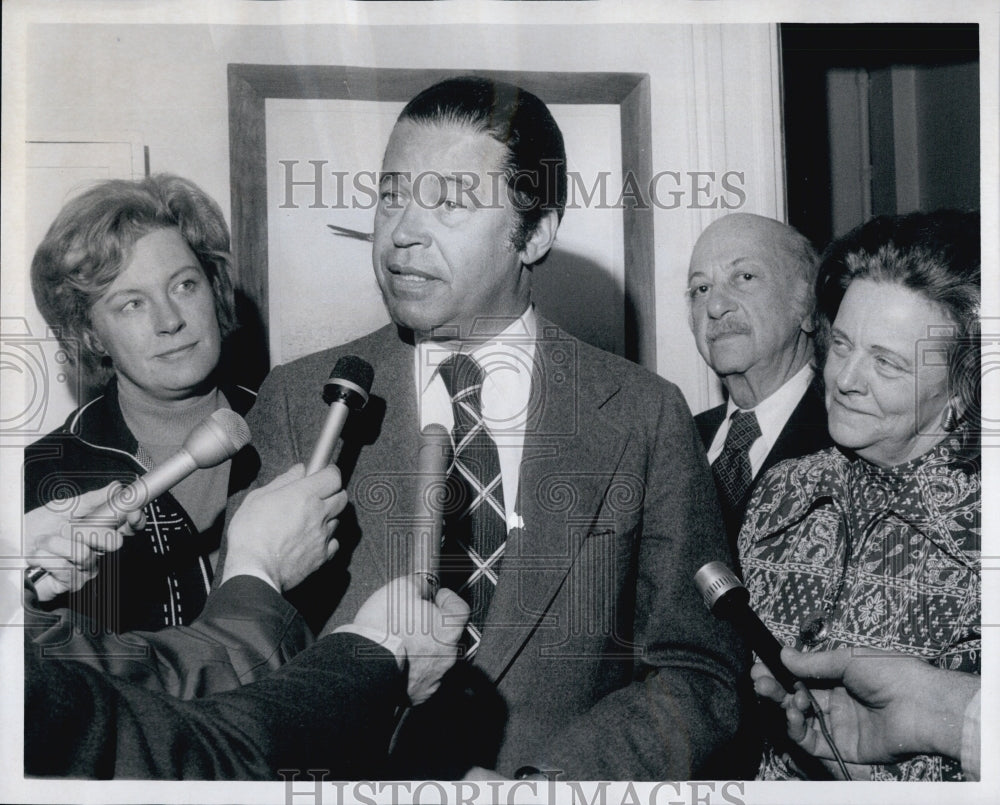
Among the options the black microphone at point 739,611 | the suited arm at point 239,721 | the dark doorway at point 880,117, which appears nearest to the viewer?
the suited arm at point 239,721

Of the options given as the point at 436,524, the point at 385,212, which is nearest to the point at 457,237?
the point at 385,212

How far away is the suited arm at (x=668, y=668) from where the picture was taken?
6.77 feet

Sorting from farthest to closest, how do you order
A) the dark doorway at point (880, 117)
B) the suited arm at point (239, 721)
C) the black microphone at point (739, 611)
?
the dark doorway at point (880, 117) → the black microphone at point (739, 611) → the suited arm at point (239, 721)

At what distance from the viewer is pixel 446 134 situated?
83.4 inches

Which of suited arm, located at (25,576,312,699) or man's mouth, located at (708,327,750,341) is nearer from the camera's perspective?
suited arm, located at (25,576,312,699)

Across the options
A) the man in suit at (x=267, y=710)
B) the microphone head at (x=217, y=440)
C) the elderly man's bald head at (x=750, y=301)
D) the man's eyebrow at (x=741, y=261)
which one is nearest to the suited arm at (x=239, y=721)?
the man in suit at (x=267, y=710)

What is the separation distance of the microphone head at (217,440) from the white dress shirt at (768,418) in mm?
883

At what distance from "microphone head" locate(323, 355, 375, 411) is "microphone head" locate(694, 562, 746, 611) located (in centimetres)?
70

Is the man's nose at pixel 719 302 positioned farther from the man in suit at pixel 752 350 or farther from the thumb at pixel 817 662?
the thumb at pixel 817 662

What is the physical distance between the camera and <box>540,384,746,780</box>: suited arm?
2.06m

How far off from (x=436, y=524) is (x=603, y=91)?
0.88 m

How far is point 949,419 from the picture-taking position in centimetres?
215

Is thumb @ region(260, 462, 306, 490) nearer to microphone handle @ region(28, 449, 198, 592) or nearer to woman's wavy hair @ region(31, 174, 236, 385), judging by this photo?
microphone handle @ region(28, 449, 198, 592)

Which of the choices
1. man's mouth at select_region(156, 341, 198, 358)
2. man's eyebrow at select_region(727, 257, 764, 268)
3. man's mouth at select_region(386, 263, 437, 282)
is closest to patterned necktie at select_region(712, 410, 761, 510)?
man's eyebrow at select_region(727, 257, 764, 268)
